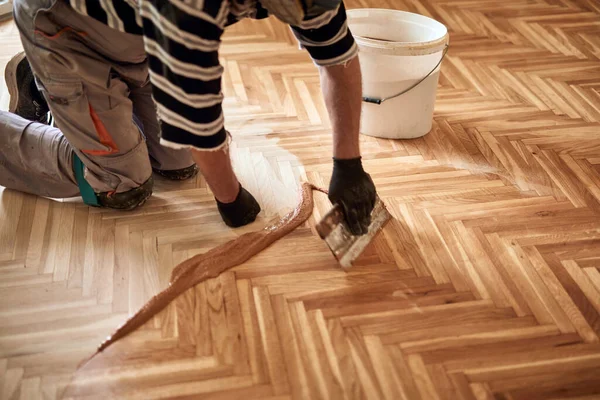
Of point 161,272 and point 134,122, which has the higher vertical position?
point 134,122

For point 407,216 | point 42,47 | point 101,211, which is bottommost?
point 101,211

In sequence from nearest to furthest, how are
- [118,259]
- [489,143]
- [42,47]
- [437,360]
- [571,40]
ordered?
[437,360]
[42,47]
[118,259]
[489,143]
[571,40]

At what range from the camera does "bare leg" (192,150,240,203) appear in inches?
51.5

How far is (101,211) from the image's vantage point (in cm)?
160

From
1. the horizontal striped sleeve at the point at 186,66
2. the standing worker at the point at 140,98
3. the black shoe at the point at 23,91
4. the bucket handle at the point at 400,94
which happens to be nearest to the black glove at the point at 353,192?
the standing worker at the point at 140,98

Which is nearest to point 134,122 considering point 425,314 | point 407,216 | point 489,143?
point 407,216

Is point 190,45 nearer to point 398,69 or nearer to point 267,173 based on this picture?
point 267,173

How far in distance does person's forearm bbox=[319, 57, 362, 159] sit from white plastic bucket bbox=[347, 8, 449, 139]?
41 centimetres

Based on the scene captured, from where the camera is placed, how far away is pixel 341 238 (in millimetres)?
1393

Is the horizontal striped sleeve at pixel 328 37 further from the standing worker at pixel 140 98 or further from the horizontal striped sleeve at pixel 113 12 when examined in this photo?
the horizontal striped sleeve at pixel 113 12

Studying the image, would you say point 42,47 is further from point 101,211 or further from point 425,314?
point 425,314

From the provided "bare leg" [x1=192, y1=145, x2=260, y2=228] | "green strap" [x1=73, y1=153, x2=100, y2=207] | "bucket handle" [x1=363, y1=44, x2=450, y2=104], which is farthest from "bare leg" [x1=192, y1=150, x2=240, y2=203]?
"bucket handle" [x1=363, y1=44, x2=450, y2=104]

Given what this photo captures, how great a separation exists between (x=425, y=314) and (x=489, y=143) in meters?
0.80

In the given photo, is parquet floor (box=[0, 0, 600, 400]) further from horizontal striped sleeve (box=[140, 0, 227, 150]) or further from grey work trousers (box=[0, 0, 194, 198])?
horizontal striped sleeve (box=[140, 0, 227, 150])
